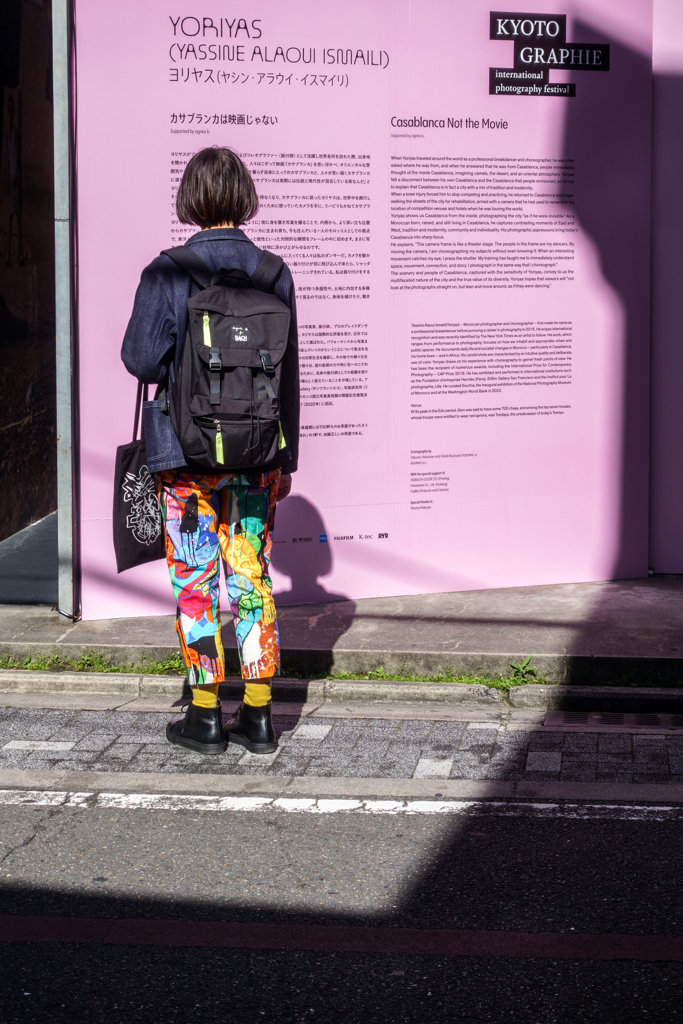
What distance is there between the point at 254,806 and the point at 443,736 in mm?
964

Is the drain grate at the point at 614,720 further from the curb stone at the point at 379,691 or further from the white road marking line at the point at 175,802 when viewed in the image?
the white road marking line at the point at 175,802

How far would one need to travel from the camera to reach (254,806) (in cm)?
406

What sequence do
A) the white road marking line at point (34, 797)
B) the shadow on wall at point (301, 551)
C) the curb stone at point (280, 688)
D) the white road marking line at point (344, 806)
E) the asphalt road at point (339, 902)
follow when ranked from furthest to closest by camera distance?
the shadow on wall at point (301, 551), the curb stone at point (280, 688), the white road marking line at point (34, 797), the white road marking line at point (344, 806), the asphalt road at point (339, 902)

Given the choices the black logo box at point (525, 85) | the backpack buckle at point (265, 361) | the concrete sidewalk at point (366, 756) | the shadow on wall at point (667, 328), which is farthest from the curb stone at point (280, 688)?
the black logo box at point (525, 85)

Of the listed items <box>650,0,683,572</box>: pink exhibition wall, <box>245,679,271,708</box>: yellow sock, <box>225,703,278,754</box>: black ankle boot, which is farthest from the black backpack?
<box>650,0,683,572</box>: pink exhibition wall

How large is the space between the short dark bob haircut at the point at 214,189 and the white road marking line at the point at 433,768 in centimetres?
198

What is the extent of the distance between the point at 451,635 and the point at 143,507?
63.9 inches

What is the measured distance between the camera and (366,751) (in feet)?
15.1

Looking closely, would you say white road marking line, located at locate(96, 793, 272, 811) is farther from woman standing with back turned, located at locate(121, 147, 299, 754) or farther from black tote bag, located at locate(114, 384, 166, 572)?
black tote bag, located at locate(114, 384, 166, 572)

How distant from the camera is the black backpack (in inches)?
161

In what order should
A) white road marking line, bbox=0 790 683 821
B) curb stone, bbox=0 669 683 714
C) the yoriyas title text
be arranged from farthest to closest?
the yoriyas title text, curb stone, bbox=0 669 683 714, white road marking line, bbox=0 790 683 821

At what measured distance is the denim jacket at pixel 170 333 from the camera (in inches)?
164

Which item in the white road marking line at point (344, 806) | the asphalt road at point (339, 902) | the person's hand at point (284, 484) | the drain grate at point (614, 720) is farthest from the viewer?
the drain grate at point (614, 720)

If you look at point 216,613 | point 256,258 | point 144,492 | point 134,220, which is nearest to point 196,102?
point 134,220
